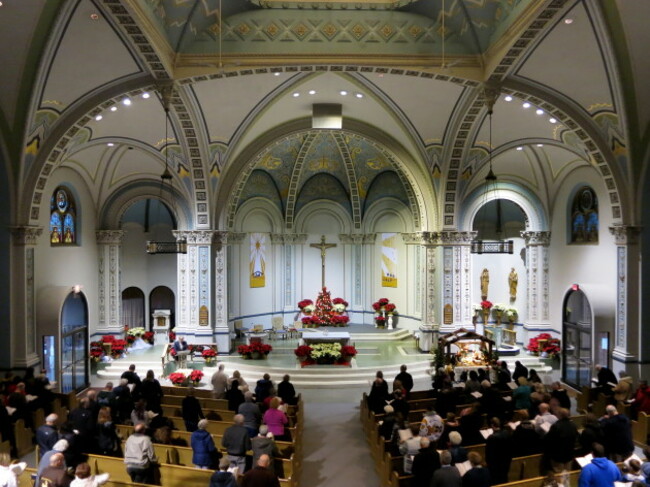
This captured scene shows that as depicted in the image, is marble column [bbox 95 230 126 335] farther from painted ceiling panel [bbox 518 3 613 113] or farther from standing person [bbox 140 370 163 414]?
painted ceiling panel [bbox 518 3 613 113]

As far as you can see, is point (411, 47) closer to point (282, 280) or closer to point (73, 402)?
point (73, 402)

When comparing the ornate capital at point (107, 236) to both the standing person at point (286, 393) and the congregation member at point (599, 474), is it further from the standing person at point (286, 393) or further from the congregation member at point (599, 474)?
the congregation member at point (599, 474)

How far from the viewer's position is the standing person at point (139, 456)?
24.2 feet

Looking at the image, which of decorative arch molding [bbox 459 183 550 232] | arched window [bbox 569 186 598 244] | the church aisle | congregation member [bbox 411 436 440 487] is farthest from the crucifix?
congregation member [bbox 411 436 440 487]

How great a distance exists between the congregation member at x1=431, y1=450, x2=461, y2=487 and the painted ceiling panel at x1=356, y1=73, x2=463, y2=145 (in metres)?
10.1

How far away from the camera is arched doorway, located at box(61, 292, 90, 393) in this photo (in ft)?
50.0

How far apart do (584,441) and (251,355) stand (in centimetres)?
1153

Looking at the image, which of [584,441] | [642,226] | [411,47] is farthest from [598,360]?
[411,47]

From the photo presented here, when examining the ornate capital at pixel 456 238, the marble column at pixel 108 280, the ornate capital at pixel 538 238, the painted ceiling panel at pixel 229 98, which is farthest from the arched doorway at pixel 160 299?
the ornate capital at pixel 538 238

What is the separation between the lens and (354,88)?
50.6 ft

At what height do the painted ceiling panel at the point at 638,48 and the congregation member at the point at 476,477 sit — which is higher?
the painted ceiling panel at the point at 638,48

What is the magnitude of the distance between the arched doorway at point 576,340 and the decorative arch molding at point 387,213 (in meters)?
6.63

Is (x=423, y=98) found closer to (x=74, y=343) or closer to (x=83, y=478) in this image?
(x=74, y=343)

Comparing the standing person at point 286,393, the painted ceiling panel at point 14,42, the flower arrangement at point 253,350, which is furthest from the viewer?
the flower arrangement at point 253,350
